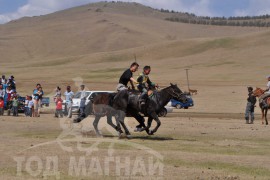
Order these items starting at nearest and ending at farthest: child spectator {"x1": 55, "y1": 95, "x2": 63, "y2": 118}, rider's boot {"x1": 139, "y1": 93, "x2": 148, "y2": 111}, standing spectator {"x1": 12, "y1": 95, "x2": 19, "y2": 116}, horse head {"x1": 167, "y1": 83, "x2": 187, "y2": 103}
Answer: rider's boot {"x1": 139, "y1": 93, "x2": 148, "y2": 111} → horse head {"x1": 167, "y1": 83, "x2": 187, "y2": 103} → child spectator {"x1": 55, "y1": 95, "x2": 63, "y2": 118} → standing spectator {"x1": 12, "y1": 95, "x2": 19, "y2": 116}

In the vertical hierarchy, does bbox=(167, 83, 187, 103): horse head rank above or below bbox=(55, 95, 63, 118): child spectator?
above

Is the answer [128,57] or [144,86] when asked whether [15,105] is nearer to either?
[144,86]

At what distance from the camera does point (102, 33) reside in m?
188

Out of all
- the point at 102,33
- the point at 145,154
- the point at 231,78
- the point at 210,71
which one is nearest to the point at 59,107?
the point at 145,154

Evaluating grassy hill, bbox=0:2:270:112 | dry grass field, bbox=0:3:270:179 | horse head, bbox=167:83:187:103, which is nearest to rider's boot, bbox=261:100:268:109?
dry grass field, bbox=0:3:270:179

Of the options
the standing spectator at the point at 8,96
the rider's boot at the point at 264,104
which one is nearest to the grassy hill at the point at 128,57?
the standing spectator at the point at 8,96

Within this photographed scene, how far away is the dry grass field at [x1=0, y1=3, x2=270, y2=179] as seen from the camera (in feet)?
45.7

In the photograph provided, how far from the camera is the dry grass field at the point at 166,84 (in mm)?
13938

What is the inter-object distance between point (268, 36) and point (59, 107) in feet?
347

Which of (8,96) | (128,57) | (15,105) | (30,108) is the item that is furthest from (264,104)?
(128,57)

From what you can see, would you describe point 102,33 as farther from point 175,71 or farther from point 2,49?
point 175,71

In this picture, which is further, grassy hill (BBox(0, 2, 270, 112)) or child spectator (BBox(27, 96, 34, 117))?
grassy hill (BBox(0, 2, 270, 112))

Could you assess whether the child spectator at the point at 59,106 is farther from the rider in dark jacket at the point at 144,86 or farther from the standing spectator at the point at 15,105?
the rider in dark jacket at the point at 144,86

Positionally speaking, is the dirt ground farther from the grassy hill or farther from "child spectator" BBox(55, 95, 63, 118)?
the grassy hill
